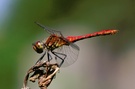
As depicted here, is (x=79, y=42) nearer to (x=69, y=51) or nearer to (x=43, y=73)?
(x=69, y=51)

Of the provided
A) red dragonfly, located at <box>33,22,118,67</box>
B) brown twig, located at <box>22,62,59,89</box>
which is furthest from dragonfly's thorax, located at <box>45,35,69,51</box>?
brown twig, located at <box>22,62,59,89</box>

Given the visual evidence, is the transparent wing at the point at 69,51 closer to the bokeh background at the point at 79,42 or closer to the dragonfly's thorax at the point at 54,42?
the dragonfly's thorax at the point at 54,42

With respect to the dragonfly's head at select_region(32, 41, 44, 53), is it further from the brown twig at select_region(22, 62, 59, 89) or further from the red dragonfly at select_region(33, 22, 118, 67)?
the brown twig at select_region(22, 62, 59, 89)

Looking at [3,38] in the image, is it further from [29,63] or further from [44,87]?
[44,87]

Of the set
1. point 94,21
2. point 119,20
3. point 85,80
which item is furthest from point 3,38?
point 85,80

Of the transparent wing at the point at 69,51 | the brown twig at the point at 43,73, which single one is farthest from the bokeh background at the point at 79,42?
the brown twig at the point at 43,73
